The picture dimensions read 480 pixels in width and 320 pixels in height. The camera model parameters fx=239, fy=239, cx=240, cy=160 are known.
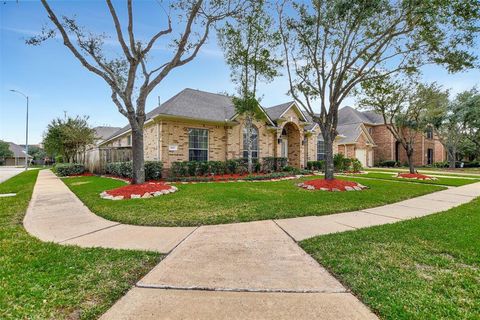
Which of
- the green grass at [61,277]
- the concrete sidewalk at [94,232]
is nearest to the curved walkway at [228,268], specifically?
the concrete sidewalk at [94,232]

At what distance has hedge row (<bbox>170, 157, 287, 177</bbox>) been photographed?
13633 millimetres

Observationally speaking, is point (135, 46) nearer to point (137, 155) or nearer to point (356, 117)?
point (137, 155)

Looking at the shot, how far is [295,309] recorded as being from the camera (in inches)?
84.6

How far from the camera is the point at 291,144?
20.3m

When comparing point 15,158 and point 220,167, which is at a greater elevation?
point 15,158

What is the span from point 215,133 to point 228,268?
509 inches

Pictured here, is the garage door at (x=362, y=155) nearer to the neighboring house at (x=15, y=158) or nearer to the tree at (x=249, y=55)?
the tree at (x=249, y=55)

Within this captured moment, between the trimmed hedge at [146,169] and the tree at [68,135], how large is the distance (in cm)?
654

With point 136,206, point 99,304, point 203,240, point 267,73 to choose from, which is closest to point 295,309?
point 99,304

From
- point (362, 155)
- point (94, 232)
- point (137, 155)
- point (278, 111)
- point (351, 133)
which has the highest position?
point (278, 111)

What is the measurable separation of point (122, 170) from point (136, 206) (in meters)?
9.80

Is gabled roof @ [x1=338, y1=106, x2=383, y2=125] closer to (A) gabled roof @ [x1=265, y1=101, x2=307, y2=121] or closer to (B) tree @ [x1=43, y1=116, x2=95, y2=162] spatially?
(A) gabled roof @ [x1=265, y1=101, x2=307, y2=121]

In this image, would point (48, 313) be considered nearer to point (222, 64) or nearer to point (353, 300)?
point (353, 300)

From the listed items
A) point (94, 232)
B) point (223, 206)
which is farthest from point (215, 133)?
point (94, 232)
